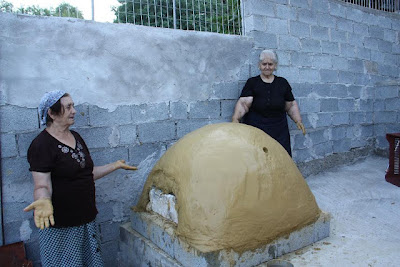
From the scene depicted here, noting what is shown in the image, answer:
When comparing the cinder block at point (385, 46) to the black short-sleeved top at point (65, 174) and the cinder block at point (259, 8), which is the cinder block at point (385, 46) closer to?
the cinder block at point (259, 8)

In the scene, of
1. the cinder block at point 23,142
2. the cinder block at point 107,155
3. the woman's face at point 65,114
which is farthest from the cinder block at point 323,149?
the cinder block at point 23,142

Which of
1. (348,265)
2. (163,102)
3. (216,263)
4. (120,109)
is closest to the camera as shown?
(216,263)

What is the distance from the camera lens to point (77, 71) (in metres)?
3.22

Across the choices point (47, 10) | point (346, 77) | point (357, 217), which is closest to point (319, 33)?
point (346, 77)

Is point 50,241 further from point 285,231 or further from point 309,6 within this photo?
point 309,6

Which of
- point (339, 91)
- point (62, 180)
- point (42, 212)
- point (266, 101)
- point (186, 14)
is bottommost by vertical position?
point (42, 212)

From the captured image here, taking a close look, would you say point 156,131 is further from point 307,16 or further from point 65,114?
point 307,16

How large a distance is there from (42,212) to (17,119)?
113 centimetres

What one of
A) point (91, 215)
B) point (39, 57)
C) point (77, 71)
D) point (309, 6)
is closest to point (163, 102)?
point (77, 71)

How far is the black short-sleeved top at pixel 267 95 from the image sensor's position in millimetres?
4117

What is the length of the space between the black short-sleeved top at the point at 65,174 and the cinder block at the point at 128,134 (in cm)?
87

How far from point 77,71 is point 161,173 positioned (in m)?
1.26

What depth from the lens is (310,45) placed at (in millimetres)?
5309

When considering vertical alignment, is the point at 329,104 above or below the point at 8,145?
above
